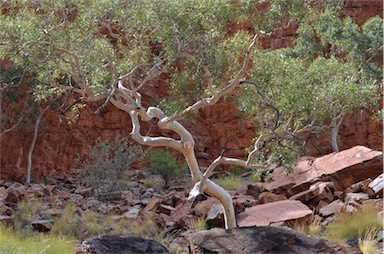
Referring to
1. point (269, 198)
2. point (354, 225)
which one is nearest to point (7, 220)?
point (269, 198)

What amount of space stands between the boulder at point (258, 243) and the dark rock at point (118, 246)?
19.7 inches

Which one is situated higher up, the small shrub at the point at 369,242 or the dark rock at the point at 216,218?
the dark rock at the point at 216,218

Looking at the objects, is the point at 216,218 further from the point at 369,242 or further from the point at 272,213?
the point at 369,242

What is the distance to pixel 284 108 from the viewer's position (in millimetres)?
8750

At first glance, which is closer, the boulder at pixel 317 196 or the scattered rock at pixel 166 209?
the boulder at pixel 317 196

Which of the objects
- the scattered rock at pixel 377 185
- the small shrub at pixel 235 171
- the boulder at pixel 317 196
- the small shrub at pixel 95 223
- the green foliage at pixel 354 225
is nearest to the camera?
the green foliage at pixel 354 225

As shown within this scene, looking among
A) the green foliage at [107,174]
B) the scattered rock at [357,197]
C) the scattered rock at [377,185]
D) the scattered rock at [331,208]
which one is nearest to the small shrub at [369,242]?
the scattered rock at [357,197]

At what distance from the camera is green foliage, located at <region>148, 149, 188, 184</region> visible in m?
18.7

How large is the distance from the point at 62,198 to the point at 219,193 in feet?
20.7

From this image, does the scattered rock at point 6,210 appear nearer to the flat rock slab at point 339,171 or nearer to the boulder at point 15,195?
the boulder at point 15,195

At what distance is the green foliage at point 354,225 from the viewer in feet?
27.8

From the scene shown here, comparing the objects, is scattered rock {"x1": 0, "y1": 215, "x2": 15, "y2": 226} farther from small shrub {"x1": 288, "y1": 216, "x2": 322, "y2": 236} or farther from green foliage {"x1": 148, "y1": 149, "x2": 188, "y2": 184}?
green foliage {"x1": 148, "y1": 149, "x2": 188, "y2": 184}

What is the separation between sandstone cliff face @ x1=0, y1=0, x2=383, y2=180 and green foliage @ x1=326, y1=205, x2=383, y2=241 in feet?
40.7

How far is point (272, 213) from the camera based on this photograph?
987 centimetres
